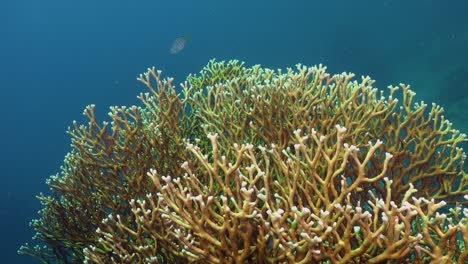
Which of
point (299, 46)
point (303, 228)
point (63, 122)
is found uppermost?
point (299, 46)

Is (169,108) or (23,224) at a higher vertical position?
(23,224)

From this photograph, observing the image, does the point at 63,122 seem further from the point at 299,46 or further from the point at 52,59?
the point at 299,46

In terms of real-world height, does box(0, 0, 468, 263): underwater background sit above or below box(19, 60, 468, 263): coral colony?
above

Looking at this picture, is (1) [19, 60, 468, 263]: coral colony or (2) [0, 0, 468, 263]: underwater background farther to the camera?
(2) [0, 0, 468, 263]: underwater background

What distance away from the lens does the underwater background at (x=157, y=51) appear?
27.8 metres

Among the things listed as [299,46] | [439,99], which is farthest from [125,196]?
[299,46]

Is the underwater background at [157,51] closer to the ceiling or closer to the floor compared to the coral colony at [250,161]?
closer to the ceiling

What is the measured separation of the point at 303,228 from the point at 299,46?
59.9 m

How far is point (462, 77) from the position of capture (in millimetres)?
19594

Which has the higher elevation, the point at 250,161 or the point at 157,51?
the point at 157,51

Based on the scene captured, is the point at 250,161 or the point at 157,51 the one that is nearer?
the point at 250,161

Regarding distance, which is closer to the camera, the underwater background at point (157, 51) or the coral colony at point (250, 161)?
the coral colony at point (250, 161)

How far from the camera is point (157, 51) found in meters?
72.2

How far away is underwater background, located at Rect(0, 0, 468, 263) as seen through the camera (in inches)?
1096
